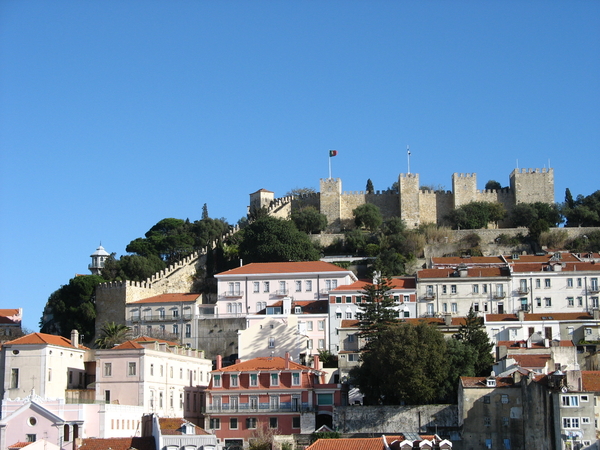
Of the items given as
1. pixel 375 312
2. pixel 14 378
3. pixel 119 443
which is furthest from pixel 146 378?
pixel 375 312

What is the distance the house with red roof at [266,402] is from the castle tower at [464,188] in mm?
47366

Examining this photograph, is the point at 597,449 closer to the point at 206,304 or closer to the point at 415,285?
the point at 415,285

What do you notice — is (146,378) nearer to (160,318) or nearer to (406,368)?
(406,368)

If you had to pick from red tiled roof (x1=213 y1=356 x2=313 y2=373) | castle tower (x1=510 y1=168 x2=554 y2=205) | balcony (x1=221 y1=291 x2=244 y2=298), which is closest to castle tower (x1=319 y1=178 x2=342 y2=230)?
castle tower (x1=510 y1=168 x2=554 y2=205)

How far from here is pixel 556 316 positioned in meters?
67.5

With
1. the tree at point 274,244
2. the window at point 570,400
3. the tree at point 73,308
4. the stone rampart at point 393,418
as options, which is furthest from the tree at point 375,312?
the tree at point 73,308

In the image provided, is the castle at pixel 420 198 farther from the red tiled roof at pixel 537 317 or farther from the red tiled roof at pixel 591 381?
the red tiled roof at pixel 591 381

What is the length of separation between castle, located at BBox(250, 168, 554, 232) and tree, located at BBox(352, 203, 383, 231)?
2381 millimetres

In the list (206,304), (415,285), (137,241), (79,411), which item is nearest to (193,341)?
(206,304)

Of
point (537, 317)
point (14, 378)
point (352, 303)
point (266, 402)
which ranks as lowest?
point (266, 402)

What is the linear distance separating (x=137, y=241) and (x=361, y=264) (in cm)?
2843

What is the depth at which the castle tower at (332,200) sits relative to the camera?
333 ft

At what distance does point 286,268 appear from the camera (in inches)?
3024

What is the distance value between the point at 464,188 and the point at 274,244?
26309 mm
